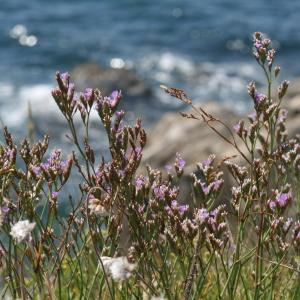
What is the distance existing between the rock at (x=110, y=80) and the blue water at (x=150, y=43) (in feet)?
0.94

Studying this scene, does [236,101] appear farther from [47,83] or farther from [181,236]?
[181,236]

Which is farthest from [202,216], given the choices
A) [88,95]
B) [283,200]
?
[88,95]

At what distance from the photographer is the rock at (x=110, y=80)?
13.1 meters

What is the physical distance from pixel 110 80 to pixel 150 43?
3.23 meters

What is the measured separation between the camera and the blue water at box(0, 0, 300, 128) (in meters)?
13.9

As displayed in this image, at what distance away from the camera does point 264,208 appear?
7.66 feet

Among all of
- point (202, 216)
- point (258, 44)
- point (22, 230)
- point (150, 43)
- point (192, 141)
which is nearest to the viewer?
point (22, 230)

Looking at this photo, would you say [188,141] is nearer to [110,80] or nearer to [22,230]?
[22,230]

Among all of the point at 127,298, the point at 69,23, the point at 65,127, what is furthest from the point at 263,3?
the point at 127,298

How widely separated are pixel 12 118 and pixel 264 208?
10187mm

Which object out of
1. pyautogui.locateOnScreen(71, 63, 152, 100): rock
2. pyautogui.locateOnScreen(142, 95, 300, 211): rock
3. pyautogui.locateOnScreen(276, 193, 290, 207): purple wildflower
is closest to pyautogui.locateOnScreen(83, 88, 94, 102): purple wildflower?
pyautogui.locateOnScreen(276, 193, 290, 207): purple wildflower

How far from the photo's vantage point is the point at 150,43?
16312mm

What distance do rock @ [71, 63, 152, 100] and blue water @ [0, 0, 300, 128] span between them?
29 centimetres

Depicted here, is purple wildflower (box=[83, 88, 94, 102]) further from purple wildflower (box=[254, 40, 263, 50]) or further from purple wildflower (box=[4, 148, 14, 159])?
purple wildflower (box=[254, 40, 263, 50])
